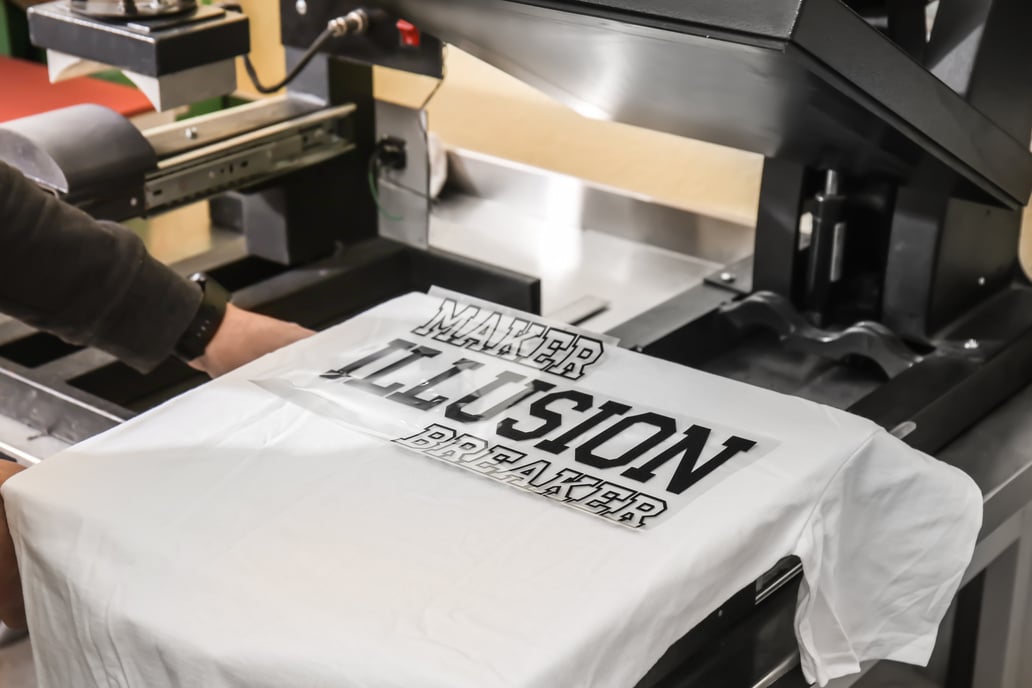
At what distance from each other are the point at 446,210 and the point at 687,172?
0.38 meters

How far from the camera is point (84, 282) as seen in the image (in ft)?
3.73

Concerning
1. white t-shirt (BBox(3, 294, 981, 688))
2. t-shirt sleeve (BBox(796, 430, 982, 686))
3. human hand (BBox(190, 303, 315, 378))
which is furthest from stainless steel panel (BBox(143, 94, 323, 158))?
t-shirt sleeve (BBox(796, 430, 982, 686))

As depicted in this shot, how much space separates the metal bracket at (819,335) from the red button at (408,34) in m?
0.48

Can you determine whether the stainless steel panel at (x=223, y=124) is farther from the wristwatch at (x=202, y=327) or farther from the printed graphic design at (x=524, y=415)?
the printed graphic design at (x=524, y=415)

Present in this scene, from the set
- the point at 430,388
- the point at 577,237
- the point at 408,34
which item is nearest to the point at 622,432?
the point at 430,388

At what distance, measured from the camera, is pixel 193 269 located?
160cm

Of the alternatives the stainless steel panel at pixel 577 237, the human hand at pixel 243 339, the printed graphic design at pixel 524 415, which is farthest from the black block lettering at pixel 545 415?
the stainless steel panel at pixel 577 237

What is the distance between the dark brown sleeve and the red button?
447mm

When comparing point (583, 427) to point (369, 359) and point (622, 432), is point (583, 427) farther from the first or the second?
point (369, 359)

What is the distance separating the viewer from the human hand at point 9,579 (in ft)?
2.97

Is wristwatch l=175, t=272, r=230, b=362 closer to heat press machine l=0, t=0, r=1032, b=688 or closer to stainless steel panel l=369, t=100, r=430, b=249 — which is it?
heat press machine l=0, t=0, r=1032, b=688

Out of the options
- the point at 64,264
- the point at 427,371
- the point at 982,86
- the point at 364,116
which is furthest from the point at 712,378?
the point at 364,116

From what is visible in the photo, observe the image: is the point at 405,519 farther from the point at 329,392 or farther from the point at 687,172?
the point at 687,172

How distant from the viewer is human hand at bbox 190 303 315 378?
3.76ft
